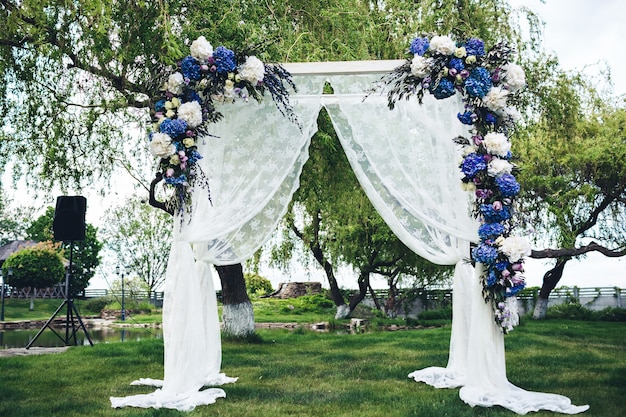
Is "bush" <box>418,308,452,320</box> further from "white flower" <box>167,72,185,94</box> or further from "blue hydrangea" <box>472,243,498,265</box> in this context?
"white flower" <box>167,72,185,94</box>

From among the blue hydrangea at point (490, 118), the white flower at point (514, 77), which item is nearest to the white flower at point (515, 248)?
the blue hydrangea at point (490, 118)

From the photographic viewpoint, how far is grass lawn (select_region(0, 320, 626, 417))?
459cm

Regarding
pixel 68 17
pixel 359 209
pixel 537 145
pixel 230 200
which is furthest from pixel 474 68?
pixel 537 145

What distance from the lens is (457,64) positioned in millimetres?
4672

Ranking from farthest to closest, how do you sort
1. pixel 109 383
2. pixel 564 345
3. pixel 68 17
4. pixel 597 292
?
pixel 597 292 < pixel 564 345 < pixel 68 17 < pixel 109 383

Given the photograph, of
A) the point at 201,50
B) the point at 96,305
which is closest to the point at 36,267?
the point at 96,305

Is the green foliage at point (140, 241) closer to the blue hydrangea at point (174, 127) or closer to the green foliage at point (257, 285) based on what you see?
the green foliage at point (257, 285)

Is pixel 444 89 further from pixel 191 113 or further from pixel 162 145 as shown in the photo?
pixel 162 145

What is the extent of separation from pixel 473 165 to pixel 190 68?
2.49 m

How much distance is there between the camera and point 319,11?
24.0 feet

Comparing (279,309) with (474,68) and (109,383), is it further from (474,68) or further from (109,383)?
(474,68)

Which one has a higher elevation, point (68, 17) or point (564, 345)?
point (68, 17)

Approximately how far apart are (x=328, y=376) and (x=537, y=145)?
7365mm

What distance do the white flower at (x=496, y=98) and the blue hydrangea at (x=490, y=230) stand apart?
959 millimetres
